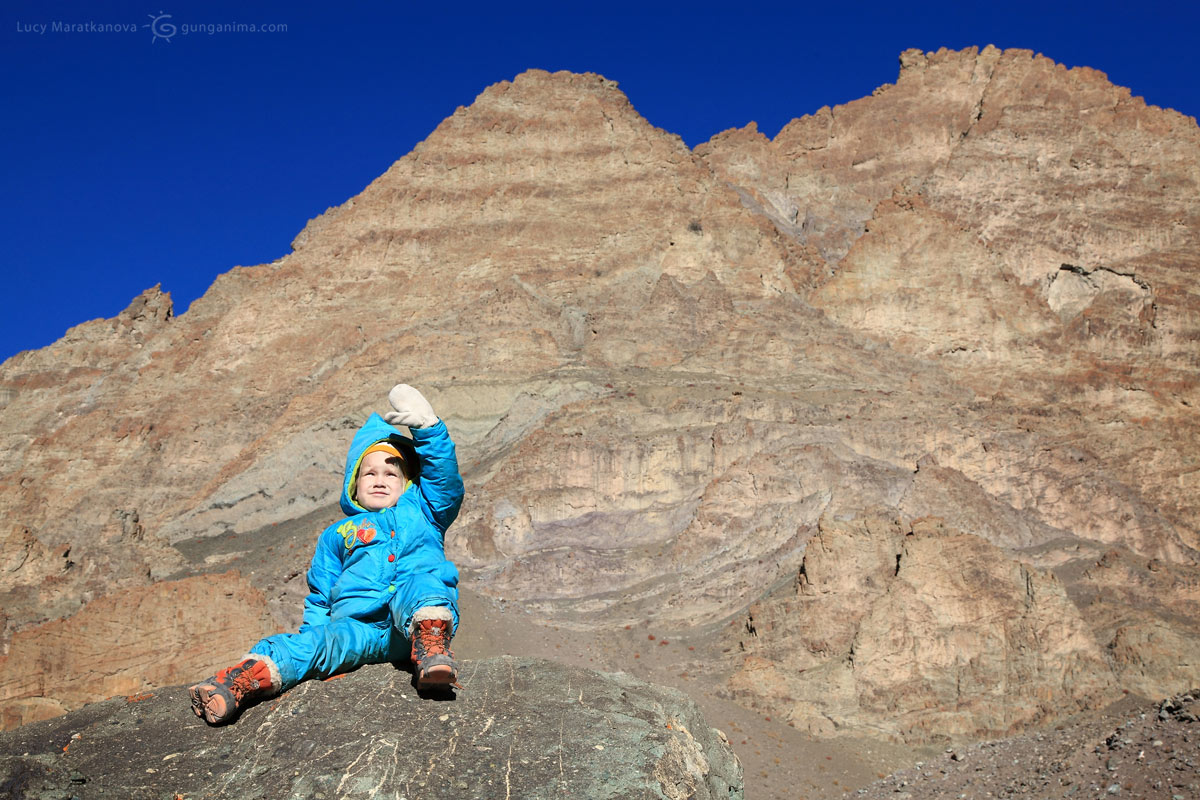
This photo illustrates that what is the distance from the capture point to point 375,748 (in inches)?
231

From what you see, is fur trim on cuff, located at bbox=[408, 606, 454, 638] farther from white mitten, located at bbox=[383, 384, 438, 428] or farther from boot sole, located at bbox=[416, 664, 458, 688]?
white mitten, located at bbox=[383, 384, 438, 428]

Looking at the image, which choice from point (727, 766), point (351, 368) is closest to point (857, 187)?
point (351, 368)

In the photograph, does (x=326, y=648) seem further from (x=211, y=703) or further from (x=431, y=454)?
(x=431, y=454)

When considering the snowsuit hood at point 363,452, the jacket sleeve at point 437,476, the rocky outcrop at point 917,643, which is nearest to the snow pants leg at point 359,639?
the jacket sleeve at point 437,476

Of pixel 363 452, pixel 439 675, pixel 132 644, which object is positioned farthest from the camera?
pixel 132 644

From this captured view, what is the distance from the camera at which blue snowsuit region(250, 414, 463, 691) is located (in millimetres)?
6664

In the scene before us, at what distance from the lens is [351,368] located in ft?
178

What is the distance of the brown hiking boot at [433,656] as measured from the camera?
603 cm

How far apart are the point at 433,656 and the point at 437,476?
55.3 inches

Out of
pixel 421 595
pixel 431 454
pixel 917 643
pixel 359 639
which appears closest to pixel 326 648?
pixel 359 639

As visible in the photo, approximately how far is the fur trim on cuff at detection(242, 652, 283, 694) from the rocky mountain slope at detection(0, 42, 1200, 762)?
774 inches

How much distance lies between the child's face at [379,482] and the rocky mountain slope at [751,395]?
62.3 ft

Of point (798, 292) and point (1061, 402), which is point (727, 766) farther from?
point (798, 292)

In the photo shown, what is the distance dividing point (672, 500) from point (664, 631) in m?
7.76
